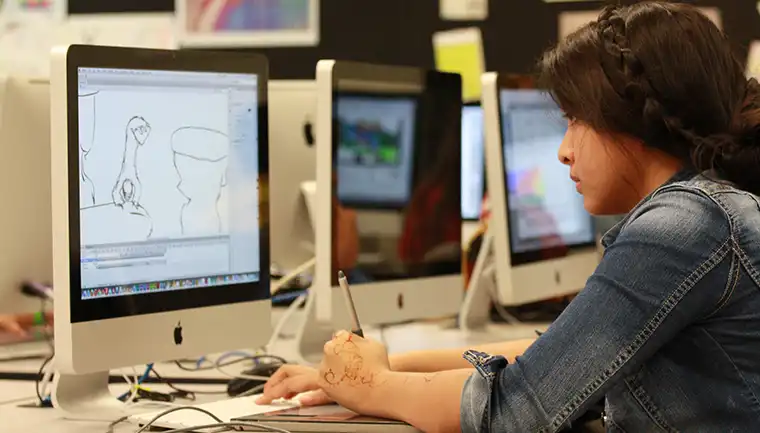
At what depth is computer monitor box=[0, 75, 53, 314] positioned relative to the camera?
1807 mm

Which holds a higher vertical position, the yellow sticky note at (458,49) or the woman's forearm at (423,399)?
the yellow sticky note at (458,49)

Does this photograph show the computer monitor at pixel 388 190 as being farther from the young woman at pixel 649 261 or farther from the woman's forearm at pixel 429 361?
the young woman at pixel 649 261

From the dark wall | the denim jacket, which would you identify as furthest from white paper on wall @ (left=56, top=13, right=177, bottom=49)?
the denim jacket

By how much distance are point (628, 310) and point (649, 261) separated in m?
0.05

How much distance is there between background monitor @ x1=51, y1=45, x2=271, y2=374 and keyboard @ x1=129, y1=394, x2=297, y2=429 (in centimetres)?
9

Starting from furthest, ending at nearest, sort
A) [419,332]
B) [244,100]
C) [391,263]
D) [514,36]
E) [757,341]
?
1. [514,36]
2. [419,332]
3. [391,263]
4. [244,100]
5. [757,341]

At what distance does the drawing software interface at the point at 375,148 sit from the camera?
1.74 m

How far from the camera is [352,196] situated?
1755 mm

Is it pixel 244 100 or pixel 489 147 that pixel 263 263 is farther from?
pixel 489 147

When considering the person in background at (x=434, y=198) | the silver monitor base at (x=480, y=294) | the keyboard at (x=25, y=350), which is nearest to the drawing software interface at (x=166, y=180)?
the person in background at (x=434, y=198)

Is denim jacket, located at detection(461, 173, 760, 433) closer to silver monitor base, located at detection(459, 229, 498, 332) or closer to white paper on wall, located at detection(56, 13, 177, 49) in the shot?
silver monitor base, located at detection(459, 229, 498, 332)

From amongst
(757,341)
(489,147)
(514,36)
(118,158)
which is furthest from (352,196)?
(514,36)

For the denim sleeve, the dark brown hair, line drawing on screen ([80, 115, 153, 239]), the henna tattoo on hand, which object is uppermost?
the dark brown hair

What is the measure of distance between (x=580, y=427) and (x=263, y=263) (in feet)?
2.01
